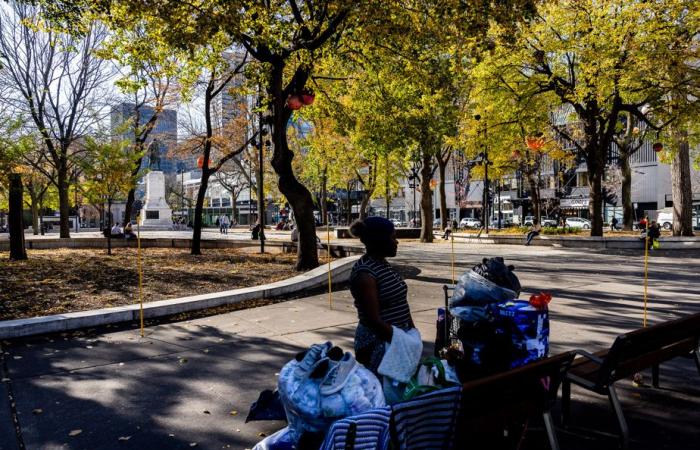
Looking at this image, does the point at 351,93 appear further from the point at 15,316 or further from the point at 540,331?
the point at 540,331

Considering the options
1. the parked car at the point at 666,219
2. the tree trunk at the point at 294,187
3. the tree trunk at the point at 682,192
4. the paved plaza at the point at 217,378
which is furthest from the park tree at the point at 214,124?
the parked car at the point at 666,219

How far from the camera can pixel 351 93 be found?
803 inches

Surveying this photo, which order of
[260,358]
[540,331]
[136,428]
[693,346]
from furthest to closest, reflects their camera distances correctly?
[260,358], [693,346], [136,428], [540,331]

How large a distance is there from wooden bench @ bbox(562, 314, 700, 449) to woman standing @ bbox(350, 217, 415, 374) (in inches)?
53.3

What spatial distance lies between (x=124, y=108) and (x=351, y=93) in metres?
16.2

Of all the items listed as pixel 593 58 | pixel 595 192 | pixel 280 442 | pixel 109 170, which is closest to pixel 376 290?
pixel 280 442

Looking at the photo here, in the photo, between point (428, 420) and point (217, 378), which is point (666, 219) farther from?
point (428, 420)

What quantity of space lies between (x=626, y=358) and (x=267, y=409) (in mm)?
2613

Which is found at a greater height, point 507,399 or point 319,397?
point 319,397

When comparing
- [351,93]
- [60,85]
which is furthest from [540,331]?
[60,85]

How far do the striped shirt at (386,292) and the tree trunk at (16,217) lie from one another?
15068 millimetres

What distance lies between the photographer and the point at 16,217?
50.7ft

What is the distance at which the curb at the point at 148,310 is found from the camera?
7.21m

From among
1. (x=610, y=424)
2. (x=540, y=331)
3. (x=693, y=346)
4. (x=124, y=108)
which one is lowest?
(x=610, y=424)
